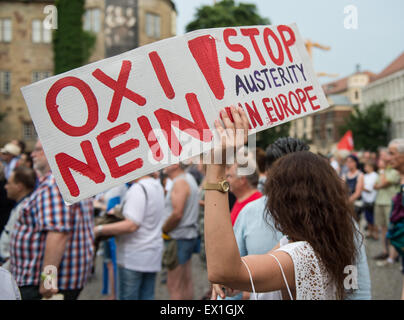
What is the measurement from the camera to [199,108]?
160cm

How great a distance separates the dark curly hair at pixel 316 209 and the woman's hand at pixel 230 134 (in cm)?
32

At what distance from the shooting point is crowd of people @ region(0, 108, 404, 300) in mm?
1387

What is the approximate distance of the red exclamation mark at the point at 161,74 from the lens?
1.58m

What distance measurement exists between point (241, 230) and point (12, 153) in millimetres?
6125

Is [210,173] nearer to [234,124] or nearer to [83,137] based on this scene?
[234,124]

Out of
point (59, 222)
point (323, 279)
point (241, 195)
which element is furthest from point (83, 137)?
point (241, 195)

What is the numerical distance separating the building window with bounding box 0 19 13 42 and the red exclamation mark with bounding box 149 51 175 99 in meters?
23.8

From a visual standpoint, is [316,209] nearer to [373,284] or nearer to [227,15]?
[373,284]

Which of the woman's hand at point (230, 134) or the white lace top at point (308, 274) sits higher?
the woman's hand at point (230, 134)

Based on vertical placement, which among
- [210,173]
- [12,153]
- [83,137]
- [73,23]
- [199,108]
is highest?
[73,23]

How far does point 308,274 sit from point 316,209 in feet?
0.89

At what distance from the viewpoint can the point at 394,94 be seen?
43.5m

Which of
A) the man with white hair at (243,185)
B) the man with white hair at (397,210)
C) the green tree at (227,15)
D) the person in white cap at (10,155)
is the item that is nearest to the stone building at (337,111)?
the green tree at (227,15)

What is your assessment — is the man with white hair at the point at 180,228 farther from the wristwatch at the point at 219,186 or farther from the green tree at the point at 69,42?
the green tree at the point at 69,42
